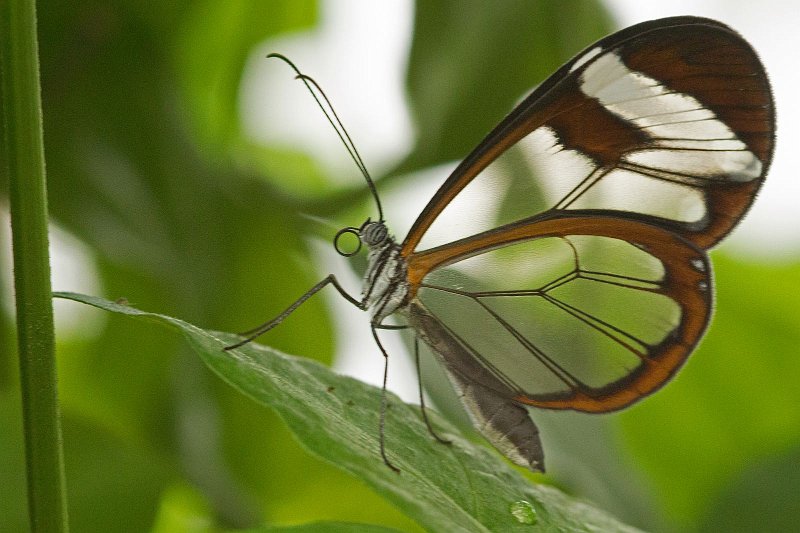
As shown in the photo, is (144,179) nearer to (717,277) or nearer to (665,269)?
(665,269)

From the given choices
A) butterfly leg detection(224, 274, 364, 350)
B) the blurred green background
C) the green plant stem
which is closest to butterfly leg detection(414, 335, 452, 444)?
butterfly leg detection(224, 274, 364, 350)

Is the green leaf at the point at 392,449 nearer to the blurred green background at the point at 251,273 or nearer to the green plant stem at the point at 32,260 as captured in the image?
the green plant stem at the point at 32,260

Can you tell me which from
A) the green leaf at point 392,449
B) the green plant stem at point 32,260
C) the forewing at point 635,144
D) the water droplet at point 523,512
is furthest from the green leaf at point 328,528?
the forewing at point 635,144

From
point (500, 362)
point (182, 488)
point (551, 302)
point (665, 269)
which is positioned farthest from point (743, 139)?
point (182, 488)

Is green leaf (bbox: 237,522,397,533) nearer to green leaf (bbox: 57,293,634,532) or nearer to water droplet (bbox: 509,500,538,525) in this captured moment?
green leaf (bbox: 57,293,634,532)

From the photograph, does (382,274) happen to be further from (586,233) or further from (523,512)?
(523,512)

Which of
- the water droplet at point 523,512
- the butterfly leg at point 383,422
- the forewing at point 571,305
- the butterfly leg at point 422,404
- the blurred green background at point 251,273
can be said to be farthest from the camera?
the blurred green background at point 251,273
